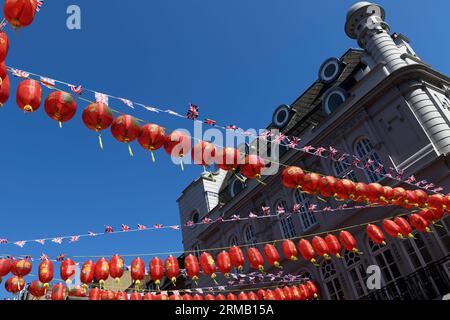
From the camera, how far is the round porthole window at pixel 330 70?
1920 centimetres

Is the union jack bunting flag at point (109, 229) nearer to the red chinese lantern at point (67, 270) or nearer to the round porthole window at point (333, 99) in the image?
the red chinese lantern at point (67, 270)

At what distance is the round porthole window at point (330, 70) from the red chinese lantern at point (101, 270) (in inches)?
575

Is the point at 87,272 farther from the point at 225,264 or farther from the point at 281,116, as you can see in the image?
the point at 281,116

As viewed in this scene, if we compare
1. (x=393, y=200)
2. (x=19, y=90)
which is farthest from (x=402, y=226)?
(x=19, y=90)

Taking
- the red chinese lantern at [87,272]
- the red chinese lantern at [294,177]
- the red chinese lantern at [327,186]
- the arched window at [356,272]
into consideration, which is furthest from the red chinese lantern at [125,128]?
the arched window at [356,272]

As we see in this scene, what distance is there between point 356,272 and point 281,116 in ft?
33.9

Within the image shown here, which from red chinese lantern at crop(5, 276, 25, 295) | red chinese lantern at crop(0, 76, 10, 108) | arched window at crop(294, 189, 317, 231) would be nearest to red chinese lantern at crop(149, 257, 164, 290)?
red chinese lantern at crop(5, 276, 25, 295)

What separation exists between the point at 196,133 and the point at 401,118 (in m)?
10.6

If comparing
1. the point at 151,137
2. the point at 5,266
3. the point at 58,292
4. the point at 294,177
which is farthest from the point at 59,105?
the point at 58,292

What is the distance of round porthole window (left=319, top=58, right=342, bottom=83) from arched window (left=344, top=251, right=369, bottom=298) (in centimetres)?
918

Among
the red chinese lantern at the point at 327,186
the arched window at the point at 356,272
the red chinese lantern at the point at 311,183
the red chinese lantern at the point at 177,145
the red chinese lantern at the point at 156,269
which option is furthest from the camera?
the arched window at the point at 356,272

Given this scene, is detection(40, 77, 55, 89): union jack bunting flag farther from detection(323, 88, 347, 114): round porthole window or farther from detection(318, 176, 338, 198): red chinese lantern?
detection(323, 88, 347, 114): round porthole window

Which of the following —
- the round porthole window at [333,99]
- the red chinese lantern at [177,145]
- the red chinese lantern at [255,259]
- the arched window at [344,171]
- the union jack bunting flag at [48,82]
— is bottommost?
the red chinese lantern at [255,259]
